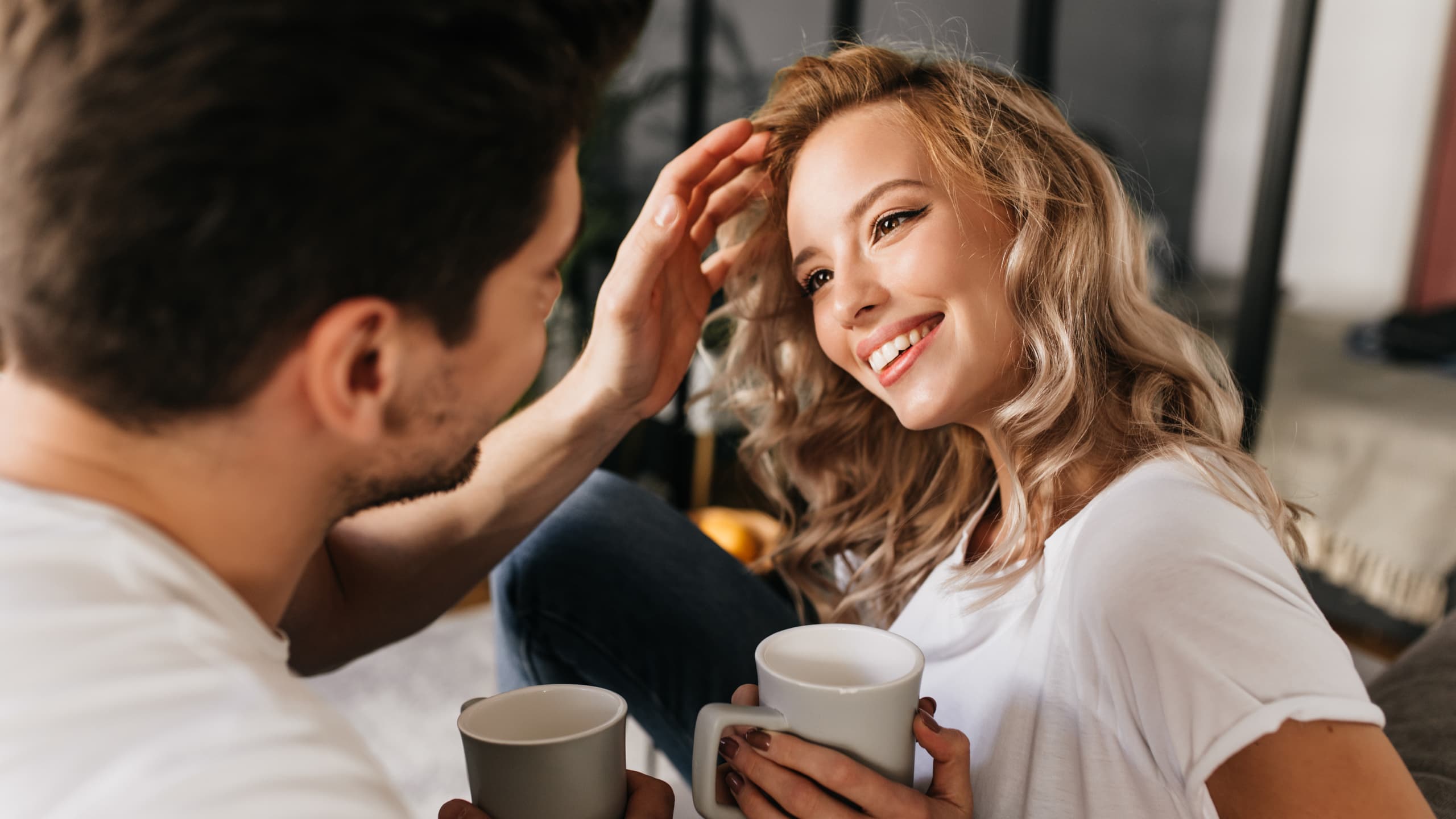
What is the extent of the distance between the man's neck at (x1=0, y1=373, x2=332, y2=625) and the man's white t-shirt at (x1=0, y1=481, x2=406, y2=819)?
31 mm

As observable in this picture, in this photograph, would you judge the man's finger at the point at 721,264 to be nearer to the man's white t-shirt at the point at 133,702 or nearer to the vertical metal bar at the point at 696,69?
the man's white t-shirt at the point at 133,702

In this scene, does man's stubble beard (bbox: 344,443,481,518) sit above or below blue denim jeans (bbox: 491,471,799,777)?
above

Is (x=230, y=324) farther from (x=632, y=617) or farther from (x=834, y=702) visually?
(x=632, y=617)

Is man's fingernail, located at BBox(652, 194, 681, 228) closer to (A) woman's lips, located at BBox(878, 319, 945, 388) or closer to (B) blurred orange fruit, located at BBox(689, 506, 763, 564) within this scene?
(A) woman's lips, located at BBox(878, 319, 945, 388)

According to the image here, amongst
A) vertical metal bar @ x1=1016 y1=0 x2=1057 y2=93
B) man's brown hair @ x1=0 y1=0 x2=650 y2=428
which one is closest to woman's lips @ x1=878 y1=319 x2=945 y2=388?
man's brown hair @ x1=0 y1=0 x2=650 y2=428

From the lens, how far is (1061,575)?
0.92 metres

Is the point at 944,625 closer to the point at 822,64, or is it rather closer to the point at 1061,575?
the point at 1061,575

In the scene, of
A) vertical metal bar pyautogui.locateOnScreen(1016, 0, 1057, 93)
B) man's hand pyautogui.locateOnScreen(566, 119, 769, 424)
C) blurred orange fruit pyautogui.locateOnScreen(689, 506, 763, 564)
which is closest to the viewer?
man's hand pyautogui.locateOnScreen(566, 119, 769, 424)

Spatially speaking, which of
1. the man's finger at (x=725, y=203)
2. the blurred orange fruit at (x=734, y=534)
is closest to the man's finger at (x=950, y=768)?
the man's finger at (x=725, y=203)

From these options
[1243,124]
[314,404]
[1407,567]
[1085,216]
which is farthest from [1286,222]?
[314,404]

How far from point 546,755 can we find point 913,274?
2.00 ft

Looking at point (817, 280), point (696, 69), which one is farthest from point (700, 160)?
point (696, 69)

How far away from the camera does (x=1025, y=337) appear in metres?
1.09

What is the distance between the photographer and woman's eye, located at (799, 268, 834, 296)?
118cm
